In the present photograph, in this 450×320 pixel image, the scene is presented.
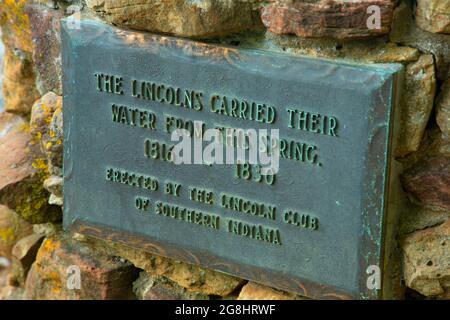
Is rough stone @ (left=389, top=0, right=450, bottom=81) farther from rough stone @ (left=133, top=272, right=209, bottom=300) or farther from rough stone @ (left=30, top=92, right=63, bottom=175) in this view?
rough stone @ (left=30, top=92, right=63, bottom=175)

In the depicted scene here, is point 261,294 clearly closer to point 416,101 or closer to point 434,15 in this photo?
point 416,101

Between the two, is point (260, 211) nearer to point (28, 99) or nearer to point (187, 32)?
point (187, 32)

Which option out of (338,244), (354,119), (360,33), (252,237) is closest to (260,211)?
(252,237)

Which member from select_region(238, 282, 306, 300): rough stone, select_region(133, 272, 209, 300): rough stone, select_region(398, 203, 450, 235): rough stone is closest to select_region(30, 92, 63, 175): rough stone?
select_region(133, 272, 209, 300): rough stone

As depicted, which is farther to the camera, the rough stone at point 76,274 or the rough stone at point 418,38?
the rough stone at point 76,274

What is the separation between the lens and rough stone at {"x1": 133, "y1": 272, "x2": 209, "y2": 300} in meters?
2.23

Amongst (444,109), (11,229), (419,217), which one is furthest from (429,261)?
(11,229)

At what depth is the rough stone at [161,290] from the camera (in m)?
2.23

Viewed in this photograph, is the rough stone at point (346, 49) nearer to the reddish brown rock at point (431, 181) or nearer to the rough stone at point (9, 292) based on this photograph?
the reddish brown rock at point (431, 181)

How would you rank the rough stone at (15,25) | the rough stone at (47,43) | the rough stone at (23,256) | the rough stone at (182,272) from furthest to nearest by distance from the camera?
the rough stone at (23,256) < the rough stone at (15,25) < the rough stone at (47,43) < the rough stone at (182,272)

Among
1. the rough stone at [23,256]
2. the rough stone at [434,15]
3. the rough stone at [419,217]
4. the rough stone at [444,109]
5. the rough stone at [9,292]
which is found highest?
the rough stone at [434,15]

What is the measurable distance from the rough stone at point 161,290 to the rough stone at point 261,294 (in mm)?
140

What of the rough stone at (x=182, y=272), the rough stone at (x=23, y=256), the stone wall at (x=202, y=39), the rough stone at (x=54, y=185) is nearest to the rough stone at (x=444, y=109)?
the stone wall at (x=202, y=39)

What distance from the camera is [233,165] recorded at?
78.6 inches
